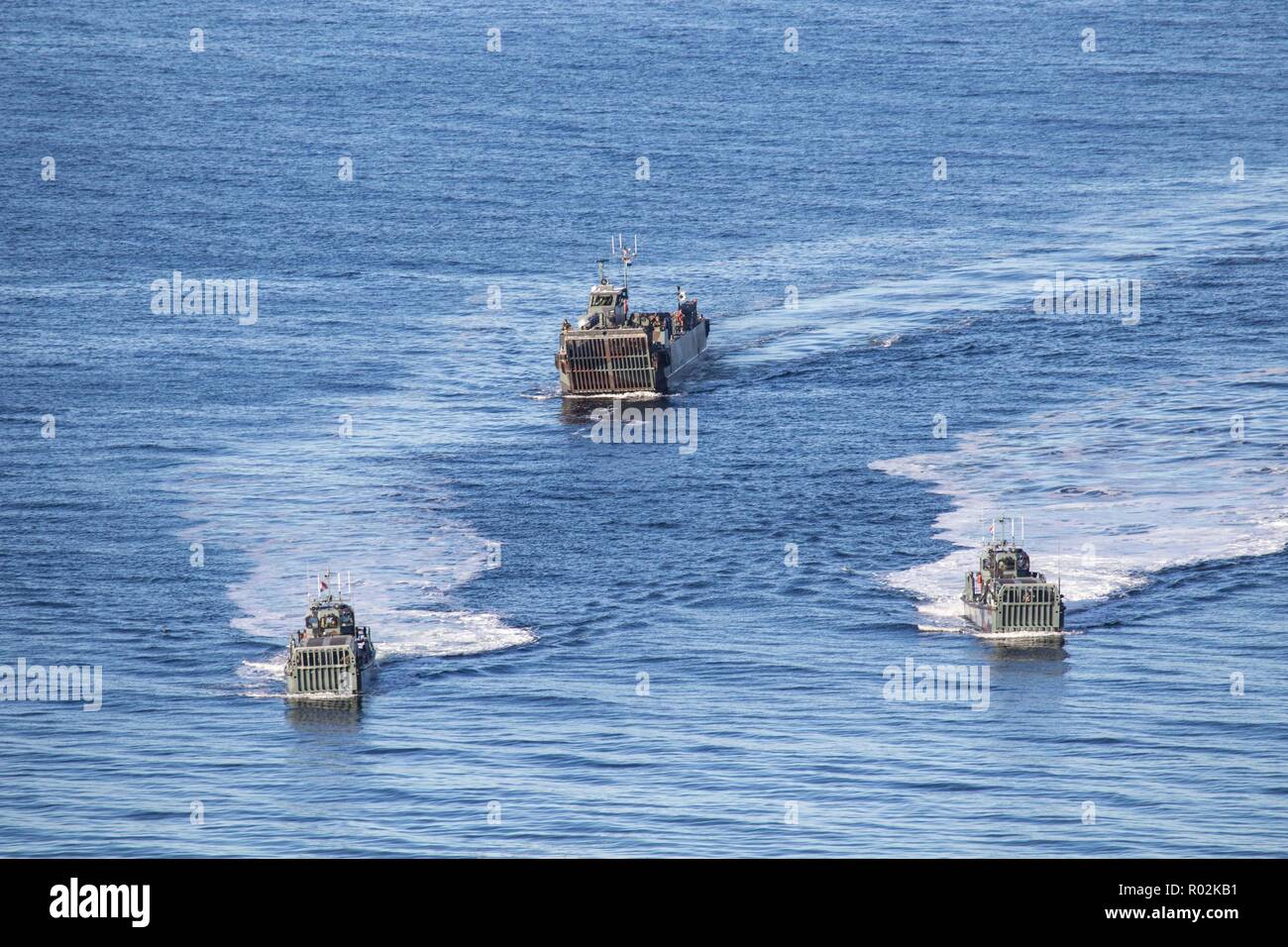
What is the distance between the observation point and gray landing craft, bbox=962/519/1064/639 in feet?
322

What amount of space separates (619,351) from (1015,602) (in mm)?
68533

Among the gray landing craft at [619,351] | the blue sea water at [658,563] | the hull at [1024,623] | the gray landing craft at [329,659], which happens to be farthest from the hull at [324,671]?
the gray landing craft at [619,351]

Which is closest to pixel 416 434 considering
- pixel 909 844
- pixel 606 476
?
pixel 606 476

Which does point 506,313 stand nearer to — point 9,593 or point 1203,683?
point 9,593

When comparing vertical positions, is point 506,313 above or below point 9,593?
above

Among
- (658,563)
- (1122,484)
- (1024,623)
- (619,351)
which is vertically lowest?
(1024,623)

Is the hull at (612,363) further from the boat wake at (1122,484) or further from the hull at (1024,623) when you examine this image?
the hull at (1024,623)

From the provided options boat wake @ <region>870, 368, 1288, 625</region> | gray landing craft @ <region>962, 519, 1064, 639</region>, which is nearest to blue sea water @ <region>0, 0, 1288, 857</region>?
boat wake @ <region>870, 368, 1288, 625</region>

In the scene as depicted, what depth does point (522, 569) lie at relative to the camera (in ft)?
377

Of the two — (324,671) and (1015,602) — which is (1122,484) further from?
(324,671)

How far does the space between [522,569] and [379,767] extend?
32763mm

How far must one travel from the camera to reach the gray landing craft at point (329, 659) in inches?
3590

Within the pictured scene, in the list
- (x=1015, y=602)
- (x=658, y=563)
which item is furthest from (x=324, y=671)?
(x=1015, y=602)

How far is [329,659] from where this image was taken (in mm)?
91188
